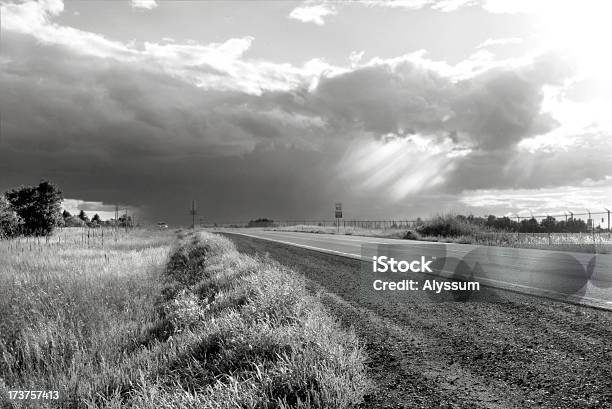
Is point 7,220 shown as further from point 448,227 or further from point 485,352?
point 485,352

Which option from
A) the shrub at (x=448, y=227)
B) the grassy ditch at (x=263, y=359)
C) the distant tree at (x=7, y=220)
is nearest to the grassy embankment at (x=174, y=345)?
the grassy ditch at (x=263, y=359)

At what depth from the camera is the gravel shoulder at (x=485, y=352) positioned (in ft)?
11.1

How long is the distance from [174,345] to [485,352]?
375 centimetres

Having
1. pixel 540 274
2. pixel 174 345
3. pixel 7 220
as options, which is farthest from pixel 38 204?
pixel 540 274

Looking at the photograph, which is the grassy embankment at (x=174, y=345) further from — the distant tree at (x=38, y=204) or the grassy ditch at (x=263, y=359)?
the distant tree at (x=38, y=204)

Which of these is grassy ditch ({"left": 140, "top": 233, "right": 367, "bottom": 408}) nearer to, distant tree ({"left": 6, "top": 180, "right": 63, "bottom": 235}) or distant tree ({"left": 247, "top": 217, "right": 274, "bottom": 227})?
distant tree ({"left": 6, "top": 180, "right": 63, "bottom": 235})

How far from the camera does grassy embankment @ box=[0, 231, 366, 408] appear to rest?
3.61 metres

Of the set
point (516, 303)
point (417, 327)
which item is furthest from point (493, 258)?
point (417, 327)

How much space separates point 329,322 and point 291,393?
1.83 meters

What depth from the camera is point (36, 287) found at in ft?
31.4

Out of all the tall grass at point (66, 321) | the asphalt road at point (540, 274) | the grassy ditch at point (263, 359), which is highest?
the asphalt road at point (540, 274)

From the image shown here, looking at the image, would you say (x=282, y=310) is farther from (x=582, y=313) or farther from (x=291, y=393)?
(x=582, y=313)

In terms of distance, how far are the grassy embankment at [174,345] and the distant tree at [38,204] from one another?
37.3 m

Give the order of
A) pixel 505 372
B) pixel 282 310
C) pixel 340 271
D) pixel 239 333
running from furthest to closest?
pixel 340 271 → pixel 282 310 → pixel 239 333 → pixel 505 372
